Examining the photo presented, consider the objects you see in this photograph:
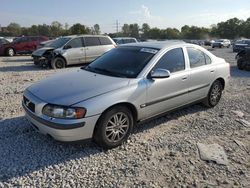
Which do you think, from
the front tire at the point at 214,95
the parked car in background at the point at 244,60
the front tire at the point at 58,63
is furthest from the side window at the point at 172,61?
the front tire at the point at 58,63

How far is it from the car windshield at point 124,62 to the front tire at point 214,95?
1983 mm

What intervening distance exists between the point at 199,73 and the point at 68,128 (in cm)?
309

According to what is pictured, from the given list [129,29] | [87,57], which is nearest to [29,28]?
[129,29]

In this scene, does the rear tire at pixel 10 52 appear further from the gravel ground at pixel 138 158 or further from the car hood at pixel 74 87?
the car hood at pixel 74 87

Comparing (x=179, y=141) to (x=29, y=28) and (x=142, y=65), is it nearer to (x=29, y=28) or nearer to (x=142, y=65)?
(x=142, y=65)

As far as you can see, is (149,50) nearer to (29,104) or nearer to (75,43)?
(29,104)

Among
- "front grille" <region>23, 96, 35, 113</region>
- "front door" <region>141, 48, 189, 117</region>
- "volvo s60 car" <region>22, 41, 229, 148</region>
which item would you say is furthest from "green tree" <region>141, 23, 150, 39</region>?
"front grille" <region>23, 96, 35, 113</region>

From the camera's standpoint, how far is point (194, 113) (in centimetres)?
583

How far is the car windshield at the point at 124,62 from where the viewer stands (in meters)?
4.52

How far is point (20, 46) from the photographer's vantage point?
834 inches

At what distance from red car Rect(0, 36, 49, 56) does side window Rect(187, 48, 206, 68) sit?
18.6m

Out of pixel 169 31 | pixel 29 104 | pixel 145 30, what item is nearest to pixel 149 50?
pixel 29 104

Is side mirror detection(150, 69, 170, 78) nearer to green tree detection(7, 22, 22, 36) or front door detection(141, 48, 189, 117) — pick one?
front door detection(141, 48, 189, 117)

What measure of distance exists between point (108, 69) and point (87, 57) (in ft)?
29.9
